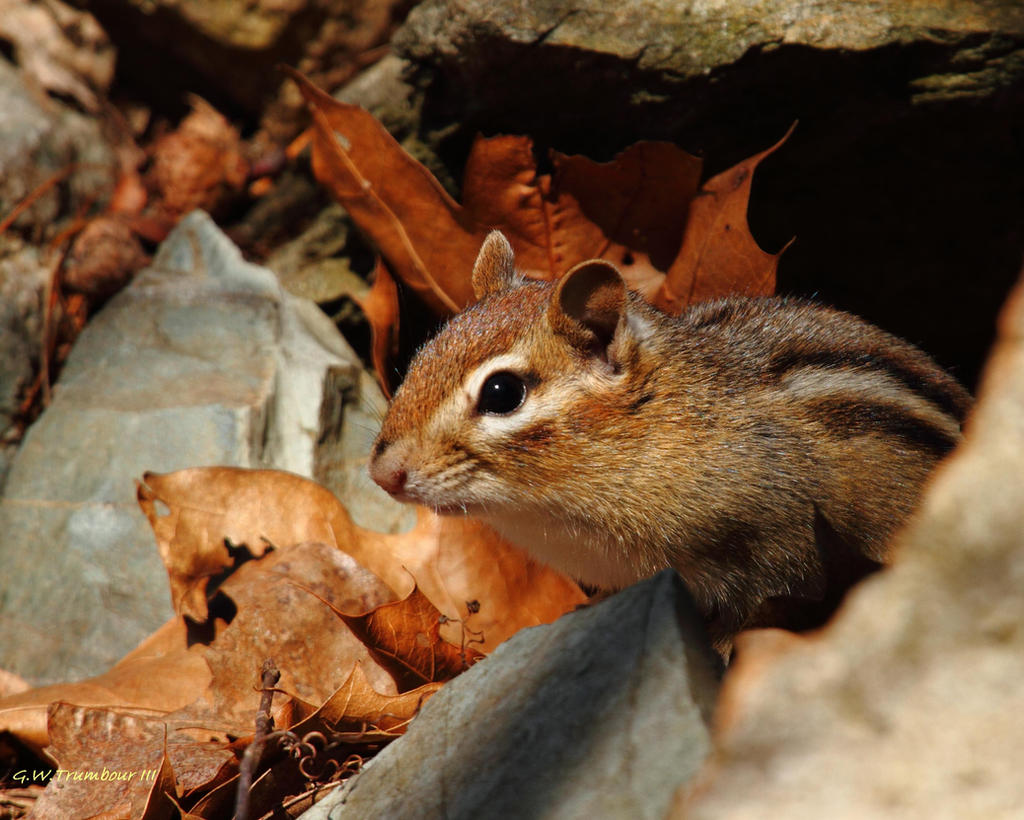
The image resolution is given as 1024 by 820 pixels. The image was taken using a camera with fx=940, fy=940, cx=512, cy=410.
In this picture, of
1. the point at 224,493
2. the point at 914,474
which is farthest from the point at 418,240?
the point at 914,474

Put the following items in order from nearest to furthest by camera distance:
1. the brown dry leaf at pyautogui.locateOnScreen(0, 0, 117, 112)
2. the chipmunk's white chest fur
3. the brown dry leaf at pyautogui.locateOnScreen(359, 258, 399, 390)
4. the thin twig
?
→ the thin twig, the chipmunk's white chest fur, the brown dry leaf at pyautogui.locateOnScreen(359, 258, 399, 390), the brown dry leaf at pyautogui.locateOnScreen(0, 0, 117, 112)

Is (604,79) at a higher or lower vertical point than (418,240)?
higher

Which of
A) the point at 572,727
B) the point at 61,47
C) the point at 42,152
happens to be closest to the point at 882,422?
the point at 572,727

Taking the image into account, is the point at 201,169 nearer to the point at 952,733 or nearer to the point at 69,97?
the point at 69,97

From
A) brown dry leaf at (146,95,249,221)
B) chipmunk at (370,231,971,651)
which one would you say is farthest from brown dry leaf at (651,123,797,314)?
brown dry leaf at (146,95,249,221)

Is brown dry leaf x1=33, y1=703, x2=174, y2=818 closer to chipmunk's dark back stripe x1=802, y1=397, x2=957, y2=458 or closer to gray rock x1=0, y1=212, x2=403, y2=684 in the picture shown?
gray rock x1=0, y1=212, x2=403, y2=684

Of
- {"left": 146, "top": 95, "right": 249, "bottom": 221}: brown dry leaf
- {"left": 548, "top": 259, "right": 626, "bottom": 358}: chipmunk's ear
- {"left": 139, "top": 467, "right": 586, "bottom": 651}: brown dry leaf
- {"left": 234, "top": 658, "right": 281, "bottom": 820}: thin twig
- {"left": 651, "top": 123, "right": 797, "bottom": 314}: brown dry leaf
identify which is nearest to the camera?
{"left": 234, "top": 658, "right": 281, "bottom": 820}: thin twig

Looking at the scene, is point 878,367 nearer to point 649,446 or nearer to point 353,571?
point 649,446
